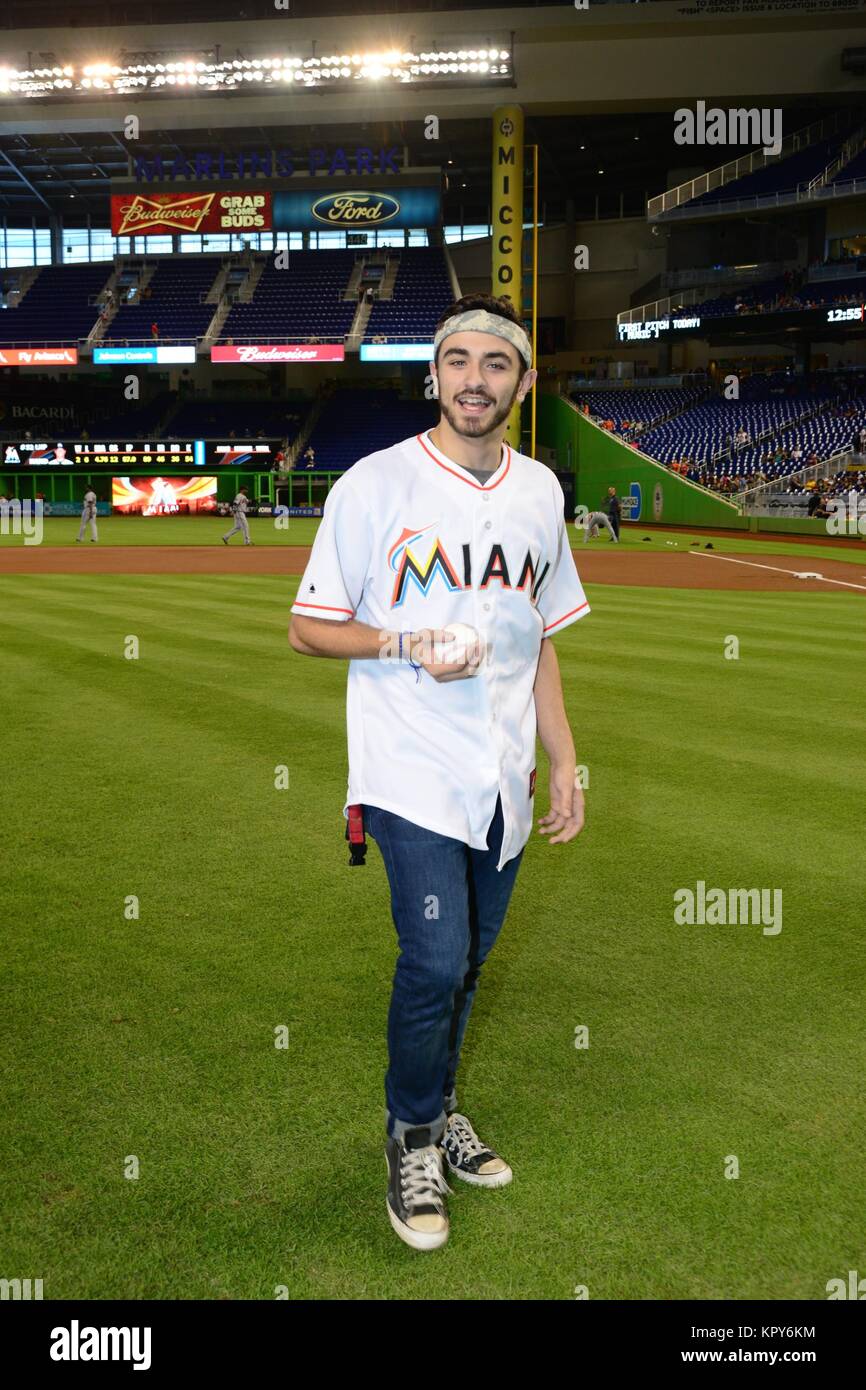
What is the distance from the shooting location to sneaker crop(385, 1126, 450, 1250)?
3105 millimetres

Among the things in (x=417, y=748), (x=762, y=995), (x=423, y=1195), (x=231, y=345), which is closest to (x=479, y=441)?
(x=417, y=748)

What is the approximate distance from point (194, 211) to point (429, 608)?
60.2 meters

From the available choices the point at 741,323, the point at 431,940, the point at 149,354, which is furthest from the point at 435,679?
the point at 149,354

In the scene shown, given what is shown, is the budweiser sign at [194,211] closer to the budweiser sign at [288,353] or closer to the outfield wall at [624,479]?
the budweiser sign at [288,353]

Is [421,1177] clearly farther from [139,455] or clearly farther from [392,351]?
[392,351]

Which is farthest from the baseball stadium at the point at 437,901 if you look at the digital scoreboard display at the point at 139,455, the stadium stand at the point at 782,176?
the stadium stand at the point at 782,176

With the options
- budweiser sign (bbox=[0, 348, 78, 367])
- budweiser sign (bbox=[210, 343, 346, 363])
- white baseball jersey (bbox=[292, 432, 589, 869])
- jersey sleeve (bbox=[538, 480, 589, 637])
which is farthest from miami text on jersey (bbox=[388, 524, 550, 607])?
budweiser sign (bbox=[0, 348, 78, 367])

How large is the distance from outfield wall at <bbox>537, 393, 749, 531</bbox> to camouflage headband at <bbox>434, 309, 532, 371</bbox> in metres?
39.0

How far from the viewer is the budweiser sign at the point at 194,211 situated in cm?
5638

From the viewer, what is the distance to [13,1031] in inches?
167

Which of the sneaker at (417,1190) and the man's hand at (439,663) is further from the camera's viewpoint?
the sneaker at (417,1190)

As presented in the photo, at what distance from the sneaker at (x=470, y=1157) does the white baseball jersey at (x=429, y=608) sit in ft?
3.09
